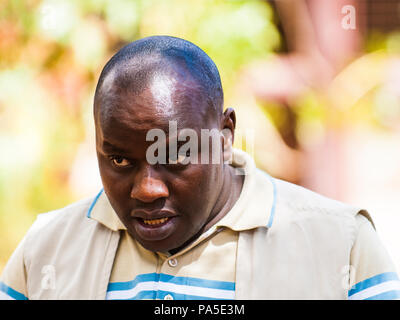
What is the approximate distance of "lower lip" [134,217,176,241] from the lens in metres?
1.61

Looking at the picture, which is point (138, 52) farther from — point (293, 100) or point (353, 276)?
point (293, 100)

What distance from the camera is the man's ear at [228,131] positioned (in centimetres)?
182

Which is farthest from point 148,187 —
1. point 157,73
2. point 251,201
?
point 251,201

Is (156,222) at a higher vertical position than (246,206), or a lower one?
lower

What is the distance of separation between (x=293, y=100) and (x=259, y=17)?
70 cm

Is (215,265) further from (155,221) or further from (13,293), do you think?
(13,293)

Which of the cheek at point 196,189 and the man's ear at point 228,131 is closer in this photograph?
the cheek at point 196,189

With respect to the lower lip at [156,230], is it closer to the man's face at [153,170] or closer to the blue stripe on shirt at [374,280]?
the man's face at [153,170]

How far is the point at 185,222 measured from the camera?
1.65 m

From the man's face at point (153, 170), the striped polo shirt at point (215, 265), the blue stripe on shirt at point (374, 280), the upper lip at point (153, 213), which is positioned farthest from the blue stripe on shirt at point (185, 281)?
the blue stripe on shirt at point (374, 280)

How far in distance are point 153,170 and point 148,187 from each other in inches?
2.1

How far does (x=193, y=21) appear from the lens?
429cm

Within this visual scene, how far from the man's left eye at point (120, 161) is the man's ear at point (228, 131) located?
1.17 ft

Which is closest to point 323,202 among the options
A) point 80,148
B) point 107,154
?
point 107,154
